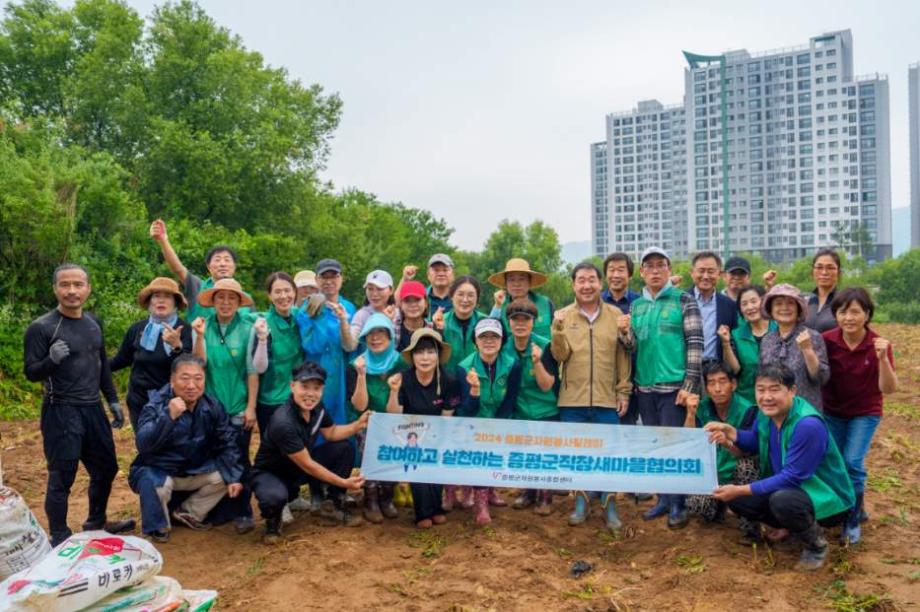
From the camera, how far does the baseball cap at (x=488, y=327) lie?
213 inches

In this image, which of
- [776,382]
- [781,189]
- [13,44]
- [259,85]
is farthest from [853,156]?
[776,382]

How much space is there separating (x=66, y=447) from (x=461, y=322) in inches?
123

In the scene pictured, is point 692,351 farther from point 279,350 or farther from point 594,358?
point 279,350

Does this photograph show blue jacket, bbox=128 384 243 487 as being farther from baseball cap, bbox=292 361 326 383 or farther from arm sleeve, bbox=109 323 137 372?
baseball cap, bbox=292 361 326 383

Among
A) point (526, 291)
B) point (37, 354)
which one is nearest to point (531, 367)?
point (526, 291)

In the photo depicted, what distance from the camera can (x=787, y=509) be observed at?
15.1 ft

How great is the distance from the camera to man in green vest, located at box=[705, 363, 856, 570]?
15.1 ft

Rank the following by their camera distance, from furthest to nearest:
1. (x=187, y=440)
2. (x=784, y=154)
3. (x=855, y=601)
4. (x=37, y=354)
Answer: (x=784, y=154)
(x=187, y=440)
(x=37, y=354)
(x=855, y=601)

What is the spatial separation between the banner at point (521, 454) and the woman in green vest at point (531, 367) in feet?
0.93

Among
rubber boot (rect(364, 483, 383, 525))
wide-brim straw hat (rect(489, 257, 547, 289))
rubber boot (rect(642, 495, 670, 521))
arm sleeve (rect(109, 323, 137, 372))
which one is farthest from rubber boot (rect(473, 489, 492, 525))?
arm sleeve (rect(109, 323, 137, 372))

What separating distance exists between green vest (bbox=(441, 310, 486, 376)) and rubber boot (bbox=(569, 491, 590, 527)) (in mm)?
1475

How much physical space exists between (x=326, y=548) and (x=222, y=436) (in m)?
1.20

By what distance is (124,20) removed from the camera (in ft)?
80.5

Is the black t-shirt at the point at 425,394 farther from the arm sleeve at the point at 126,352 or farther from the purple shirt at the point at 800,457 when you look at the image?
the purple shirt at the point at 800,457
